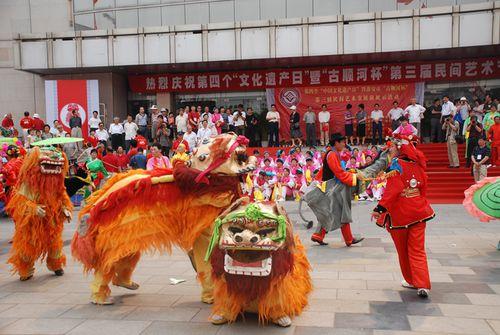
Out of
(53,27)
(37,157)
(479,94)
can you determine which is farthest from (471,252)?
(53,27)

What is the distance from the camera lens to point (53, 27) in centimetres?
2031

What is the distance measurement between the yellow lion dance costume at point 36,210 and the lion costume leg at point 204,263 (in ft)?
6.93

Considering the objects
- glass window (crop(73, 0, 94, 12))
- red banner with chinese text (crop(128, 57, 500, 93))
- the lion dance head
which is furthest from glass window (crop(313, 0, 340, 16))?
the lion dance head

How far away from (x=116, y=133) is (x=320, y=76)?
7925 mm

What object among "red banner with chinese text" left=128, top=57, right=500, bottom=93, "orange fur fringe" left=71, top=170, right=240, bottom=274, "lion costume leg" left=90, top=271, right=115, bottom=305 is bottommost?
"lion costume leg" left=90, top=271, right=115, bottom=305

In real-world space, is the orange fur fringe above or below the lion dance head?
below

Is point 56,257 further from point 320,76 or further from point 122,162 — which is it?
point 320,76

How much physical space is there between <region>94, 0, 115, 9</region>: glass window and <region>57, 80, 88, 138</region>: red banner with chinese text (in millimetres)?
3663

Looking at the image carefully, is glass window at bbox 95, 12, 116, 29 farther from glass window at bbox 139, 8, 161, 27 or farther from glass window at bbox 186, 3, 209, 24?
glass window at bbox 186, 3, 209, 24

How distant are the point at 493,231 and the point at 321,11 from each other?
12.2 m

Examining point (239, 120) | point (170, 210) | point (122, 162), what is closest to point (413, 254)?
point (170, 210)

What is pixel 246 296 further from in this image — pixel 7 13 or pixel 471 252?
pixel 7 13

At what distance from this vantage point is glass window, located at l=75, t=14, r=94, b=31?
65.2ft

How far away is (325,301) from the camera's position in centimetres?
436
